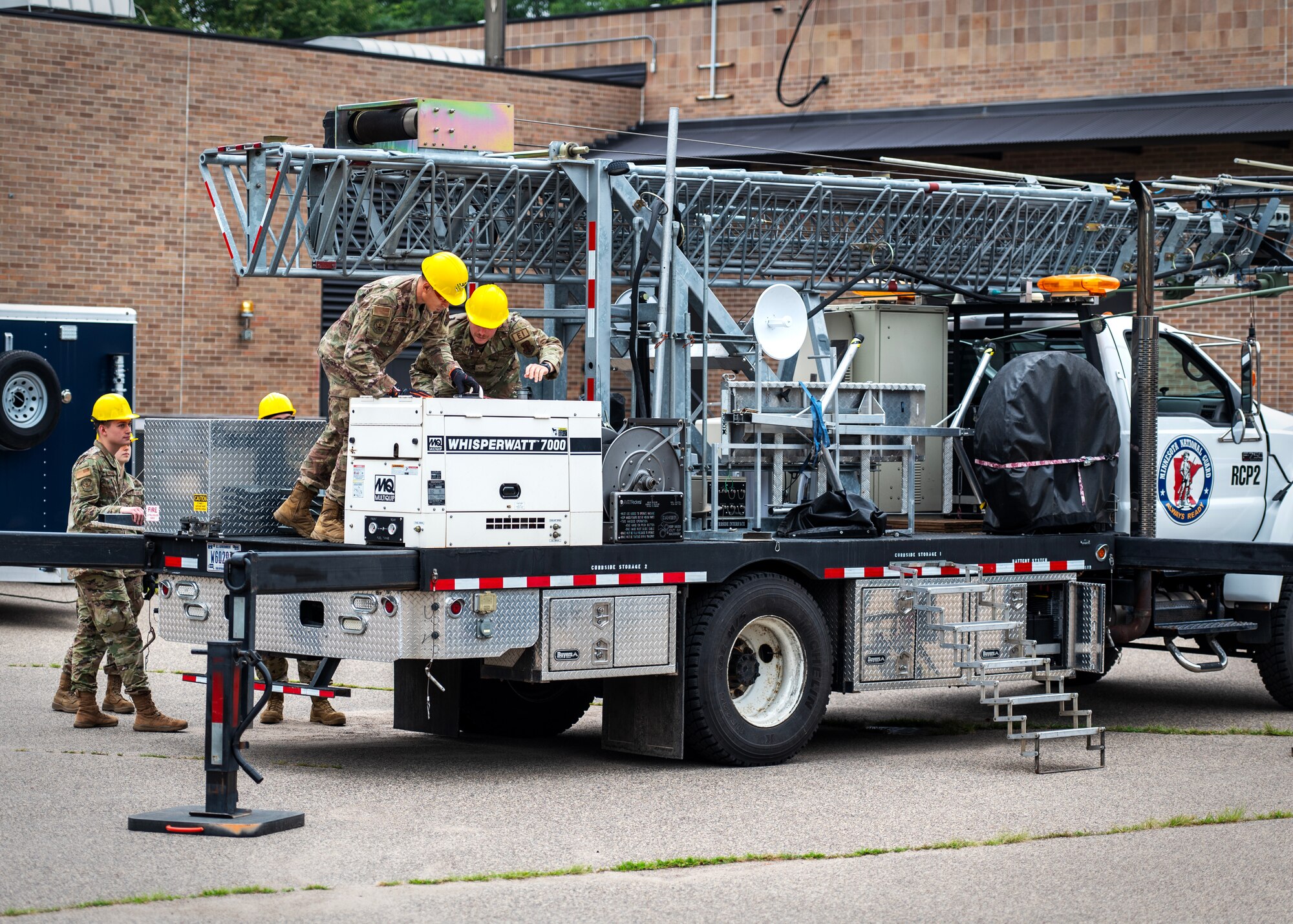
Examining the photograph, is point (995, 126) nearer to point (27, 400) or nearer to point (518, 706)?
point (27, 400)

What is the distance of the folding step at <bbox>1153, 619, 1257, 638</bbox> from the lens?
1248 cm

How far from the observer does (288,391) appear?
2470 cm

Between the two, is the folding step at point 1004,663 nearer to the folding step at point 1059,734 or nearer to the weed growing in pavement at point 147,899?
the folding step at point 1059,734

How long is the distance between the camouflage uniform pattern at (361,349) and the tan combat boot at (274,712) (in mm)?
2238

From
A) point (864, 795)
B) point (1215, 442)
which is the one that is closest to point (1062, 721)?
point (1215, 442)

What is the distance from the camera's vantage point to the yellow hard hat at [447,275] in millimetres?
9961

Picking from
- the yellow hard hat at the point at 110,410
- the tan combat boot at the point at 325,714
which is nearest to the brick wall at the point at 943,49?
the tan combat boot at the point at 325,714

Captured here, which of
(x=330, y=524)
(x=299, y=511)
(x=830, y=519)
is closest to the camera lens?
(x=330, y=524)

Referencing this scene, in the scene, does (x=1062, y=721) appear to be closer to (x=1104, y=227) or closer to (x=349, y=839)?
(x=1104, y=227)

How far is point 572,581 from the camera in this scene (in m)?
9.66

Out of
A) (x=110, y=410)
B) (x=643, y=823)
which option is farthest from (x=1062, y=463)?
(x=110, y=410)

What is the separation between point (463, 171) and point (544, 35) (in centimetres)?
2019

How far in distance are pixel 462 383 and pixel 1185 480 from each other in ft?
17.8

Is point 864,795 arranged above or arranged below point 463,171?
below
